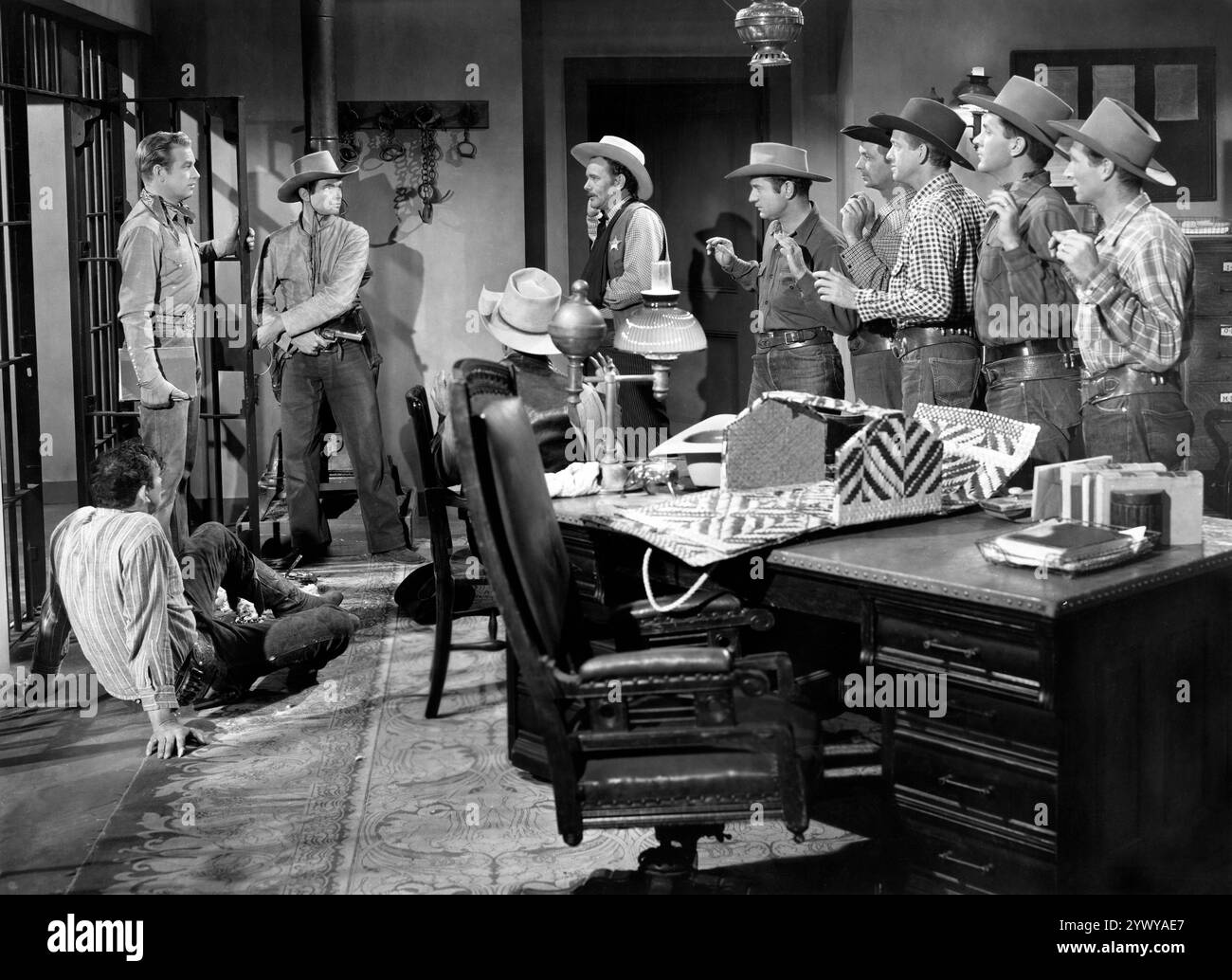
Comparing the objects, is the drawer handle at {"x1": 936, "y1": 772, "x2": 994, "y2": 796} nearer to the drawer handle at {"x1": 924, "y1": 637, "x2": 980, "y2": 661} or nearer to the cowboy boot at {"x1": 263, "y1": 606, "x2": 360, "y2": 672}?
the drawer handle at {"x1": 924, "y1": 637, "x2": 980, "y2": 661}

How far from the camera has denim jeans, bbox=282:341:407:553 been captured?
7.64m

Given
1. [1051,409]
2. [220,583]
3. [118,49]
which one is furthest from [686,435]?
[118,49]

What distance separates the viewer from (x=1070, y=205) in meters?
8.73

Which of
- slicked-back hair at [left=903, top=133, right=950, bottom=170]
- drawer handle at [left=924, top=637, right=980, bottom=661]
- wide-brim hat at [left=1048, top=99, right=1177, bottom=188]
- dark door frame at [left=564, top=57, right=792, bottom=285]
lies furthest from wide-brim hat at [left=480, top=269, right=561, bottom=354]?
dark door frame at [left=564, top=57, right=792, bottom=285]

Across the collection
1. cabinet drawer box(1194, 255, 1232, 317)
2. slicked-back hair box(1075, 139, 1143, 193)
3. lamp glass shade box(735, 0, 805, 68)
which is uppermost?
lamp glass shade box(735, 0, 805, 68)

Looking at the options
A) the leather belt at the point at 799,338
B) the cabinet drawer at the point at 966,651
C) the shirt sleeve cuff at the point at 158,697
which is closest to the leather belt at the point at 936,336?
the leather belt at the point at 799,338

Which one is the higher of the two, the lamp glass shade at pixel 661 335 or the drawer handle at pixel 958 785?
the lamp glass shade at pixel 661 335

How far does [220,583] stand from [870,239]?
3.46 m

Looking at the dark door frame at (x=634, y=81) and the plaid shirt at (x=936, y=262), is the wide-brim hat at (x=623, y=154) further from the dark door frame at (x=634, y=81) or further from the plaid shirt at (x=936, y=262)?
the dark door frame at (x=634, y=81)

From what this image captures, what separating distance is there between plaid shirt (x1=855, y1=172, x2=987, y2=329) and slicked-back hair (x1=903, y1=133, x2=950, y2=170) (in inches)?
6.0

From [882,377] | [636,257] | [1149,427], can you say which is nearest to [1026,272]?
[1149,427]

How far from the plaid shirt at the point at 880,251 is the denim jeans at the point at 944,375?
91cm

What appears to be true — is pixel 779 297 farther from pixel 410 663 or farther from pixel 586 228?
pixel 586 228

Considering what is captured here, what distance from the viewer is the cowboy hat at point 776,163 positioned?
6.84 metres
